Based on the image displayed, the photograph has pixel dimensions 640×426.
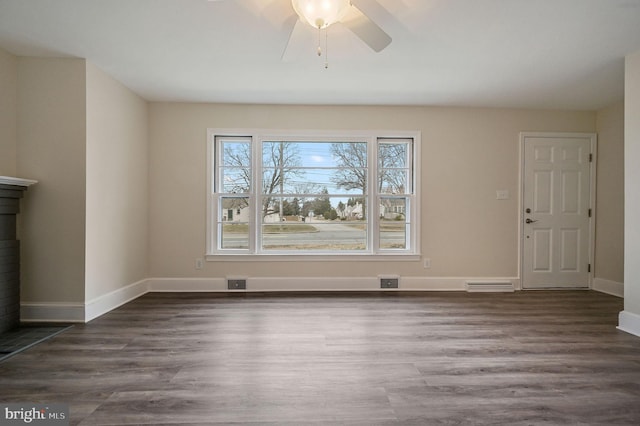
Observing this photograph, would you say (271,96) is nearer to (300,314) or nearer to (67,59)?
(67,59)

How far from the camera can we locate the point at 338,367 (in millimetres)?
2283

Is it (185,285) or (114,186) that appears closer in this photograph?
(114,186)

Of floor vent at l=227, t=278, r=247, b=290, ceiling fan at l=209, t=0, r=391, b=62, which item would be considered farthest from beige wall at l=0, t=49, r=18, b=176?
ceiling fan at l=209, t=0, r=391, b=62

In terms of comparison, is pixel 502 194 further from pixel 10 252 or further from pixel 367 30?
pixel 10 252

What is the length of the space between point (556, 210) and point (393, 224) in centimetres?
225

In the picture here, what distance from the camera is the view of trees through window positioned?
4.56 m

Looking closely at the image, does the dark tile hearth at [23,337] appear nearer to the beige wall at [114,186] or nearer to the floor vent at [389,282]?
the beige wall at [114,186]

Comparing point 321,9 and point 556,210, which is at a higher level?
point 321,9

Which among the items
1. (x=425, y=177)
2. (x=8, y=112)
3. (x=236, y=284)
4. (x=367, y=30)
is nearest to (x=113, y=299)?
(x=236, y=284)

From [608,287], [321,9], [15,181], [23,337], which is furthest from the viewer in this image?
[608,287]

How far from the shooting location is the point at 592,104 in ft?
14.3

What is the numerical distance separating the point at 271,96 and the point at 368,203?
6.15 ft

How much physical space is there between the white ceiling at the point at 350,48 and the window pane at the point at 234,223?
138 centimetres

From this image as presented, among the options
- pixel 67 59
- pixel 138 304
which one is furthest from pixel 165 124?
pixel 138 304
